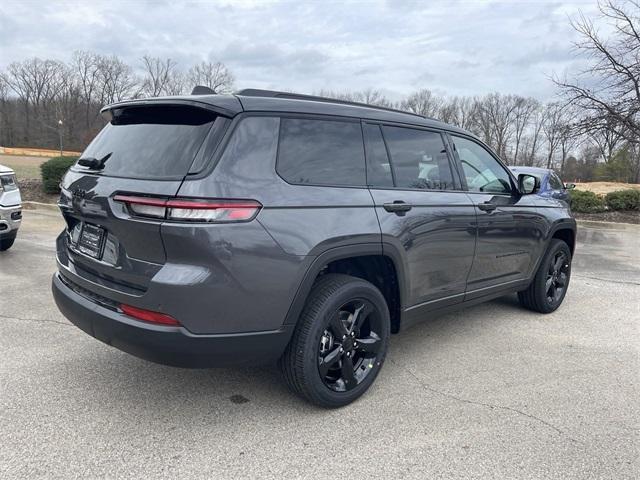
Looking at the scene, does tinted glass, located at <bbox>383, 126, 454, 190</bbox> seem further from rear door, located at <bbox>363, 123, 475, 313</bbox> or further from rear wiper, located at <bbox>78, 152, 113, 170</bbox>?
rear wiper, located at <bbox>78, 152, 113, 170</bbox>

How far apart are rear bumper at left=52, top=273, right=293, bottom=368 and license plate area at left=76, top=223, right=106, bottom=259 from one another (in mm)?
286

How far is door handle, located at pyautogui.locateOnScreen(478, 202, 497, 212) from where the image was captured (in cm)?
402

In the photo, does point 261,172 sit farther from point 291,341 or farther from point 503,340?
point 503,340

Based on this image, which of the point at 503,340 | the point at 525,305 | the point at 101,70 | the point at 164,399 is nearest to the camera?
the point at 164,399

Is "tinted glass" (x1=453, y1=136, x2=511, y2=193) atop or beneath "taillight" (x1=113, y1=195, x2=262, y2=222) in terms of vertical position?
atop

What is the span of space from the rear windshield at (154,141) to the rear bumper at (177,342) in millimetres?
770

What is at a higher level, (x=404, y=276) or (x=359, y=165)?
(x=359, y=165)

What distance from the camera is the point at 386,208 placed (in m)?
3.21

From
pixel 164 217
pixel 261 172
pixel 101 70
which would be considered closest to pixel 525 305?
pixel 261 172

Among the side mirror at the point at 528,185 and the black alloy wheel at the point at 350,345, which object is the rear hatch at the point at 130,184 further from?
the side mirror at the point at 528,185

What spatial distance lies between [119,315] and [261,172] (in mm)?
1062

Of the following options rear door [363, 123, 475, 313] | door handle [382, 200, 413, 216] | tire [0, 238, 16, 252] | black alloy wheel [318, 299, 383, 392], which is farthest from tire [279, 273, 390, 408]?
tire [0, 238, 16, 252]

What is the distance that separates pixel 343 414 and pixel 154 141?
6.37 ft

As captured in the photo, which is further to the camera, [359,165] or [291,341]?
[359,165]
